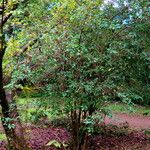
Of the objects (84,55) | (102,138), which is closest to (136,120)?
(102,138)

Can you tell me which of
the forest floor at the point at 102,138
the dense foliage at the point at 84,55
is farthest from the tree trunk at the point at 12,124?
the forest floor at the point at 102,138

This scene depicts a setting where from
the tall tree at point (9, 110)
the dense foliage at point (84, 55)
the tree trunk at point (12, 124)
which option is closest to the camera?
the dense foliage at point (84, 55)

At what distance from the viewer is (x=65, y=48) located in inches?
317

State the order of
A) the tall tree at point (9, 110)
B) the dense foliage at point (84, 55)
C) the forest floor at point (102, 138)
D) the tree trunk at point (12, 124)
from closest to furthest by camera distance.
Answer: the dense foliage at point (84, 55) < the tall tree at point (9, 110) < the tree trunk at point (12, 124) < the forest floor at point (102, 138)

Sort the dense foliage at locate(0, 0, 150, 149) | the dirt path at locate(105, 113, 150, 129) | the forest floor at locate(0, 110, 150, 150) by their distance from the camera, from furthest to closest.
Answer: the dirt path at locate(105, 113, 150, 129)
the forest floor at locate(0, 110, 150, 150)
the dense foliage at locate(0, 0, 150, 149)

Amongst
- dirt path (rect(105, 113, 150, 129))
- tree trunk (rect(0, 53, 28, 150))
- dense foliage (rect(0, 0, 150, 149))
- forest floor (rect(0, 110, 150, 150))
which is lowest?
dirt path (rect(105, 113, 150, 129))

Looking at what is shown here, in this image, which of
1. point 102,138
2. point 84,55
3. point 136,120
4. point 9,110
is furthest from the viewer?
point 136,120

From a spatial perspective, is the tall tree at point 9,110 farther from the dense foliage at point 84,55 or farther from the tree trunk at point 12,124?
the dense foliage at point 84,55

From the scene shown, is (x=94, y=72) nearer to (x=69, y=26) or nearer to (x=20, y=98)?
(x=69, y=26)

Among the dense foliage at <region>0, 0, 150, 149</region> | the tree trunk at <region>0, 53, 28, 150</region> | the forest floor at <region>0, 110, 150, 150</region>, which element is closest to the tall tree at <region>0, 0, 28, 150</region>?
the tree trunk at <region>0, 53, 28, 150</region>

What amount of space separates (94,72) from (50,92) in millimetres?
1016

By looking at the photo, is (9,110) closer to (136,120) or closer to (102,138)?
(102,138)

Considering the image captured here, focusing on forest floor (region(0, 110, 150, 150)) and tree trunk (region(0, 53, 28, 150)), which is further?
forest floor (region(0, 110, 150, 150))

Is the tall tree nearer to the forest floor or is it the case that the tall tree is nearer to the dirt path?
the forest floor
